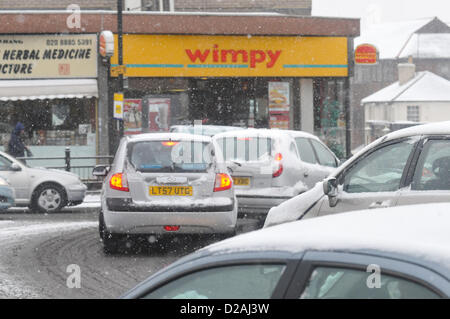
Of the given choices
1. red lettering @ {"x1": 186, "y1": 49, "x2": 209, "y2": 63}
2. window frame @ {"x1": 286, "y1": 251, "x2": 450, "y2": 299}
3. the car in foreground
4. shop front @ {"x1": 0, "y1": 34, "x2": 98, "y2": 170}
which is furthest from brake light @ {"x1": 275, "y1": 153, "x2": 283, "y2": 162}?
red lettering @ {"x1": 186, "y1": 49, "x2": 209, "y2": 63}

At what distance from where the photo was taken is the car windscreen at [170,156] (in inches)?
423

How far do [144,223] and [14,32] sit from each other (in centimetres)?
1559

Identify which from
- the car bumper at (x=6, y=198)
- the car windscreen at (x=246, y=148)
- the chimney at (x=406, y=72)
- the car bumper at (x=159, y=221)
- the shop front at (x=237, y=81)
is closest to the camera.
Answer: the car bumper at (x=159, y=221)

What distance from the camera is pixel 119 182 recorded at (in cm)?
1064

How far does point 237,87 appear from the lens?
1064 inches

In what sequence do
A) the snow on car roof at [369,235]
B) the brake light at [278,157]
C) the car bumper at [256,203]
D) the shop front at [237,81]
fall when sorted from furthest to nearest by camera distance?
1. the shop front at [237,81]
2. the brake light at [278,157]
3. the car bumper at [256,203]
4. the snow on car roof at [369,235]

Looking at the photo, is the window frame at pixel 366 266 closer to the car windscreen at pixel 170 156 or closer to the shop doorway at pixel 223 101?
the car windscreen at pixel 170 156

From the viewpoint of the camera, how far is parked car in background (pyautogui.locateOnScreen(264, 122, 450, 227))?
7051 millimetres

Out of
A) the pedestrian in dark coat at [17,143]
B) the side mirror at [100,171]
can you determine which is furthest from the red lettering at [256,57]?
the side mirror at [100,171]

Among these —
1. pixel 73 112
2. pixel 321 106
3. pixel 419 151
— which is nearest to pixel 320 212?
pixel 419 151

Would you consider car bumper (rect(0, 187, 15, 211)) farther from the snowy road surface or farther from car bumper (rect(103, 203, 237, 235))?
car bumper (rect(103, 203, 237, 235))

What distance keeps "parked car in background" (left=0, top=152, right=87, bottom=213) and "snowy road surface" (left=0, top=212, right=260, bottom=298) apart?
201 cm

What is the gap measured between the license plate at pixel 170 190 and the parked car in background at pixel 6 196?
18.3ft

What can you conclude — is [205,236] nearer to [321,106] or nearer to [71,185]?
[71,185]
